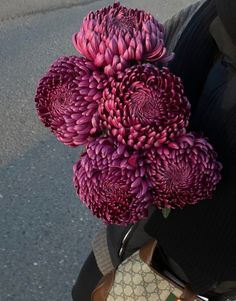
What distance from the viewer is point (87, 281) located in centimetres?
139

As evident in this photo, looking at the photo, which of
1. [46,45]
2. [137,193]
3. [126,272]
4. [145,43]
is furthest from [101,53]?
[46,45]

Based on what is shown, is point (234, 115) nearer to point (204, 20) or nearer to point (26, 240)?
point (204, 20)

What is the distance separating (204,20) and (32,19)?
115 inches

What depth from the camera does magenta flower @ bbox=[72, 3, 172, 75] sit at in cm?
86

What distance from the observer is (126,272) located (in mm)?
1205

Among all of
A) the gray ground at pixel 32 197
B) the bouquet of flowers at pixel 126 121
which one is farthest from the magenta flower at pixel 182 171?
the gray ground at pixel 32 197

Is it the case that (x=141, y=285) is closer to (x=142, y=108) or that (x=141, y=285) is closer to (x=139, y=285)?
(x=139, y=285)

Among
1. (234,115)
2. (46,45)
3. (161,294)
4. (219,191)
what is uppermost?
(234,115)

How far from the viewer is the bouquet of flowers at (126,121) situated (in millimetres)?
841

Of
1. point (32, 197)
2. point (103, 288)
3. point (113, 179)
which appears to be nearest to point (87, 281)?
point (103, 288)

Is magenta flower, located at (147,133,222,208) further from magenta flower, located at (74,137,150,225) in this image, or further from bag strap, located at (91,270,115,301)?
bag strap, located at (91,270,115,301)

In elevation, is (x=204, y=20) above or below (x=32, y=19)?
above

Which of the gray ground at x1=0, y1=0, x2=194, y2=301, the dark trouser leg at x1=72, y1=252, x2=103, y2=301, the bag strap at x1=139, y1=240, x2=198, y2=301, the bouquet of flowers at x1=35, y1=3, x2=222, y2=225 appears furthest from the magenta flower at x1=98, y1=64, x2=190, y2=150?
the gray ground at x1=0, y1=0, x2=194, y2=301

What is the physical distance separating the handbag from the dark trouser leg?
0.14 m
